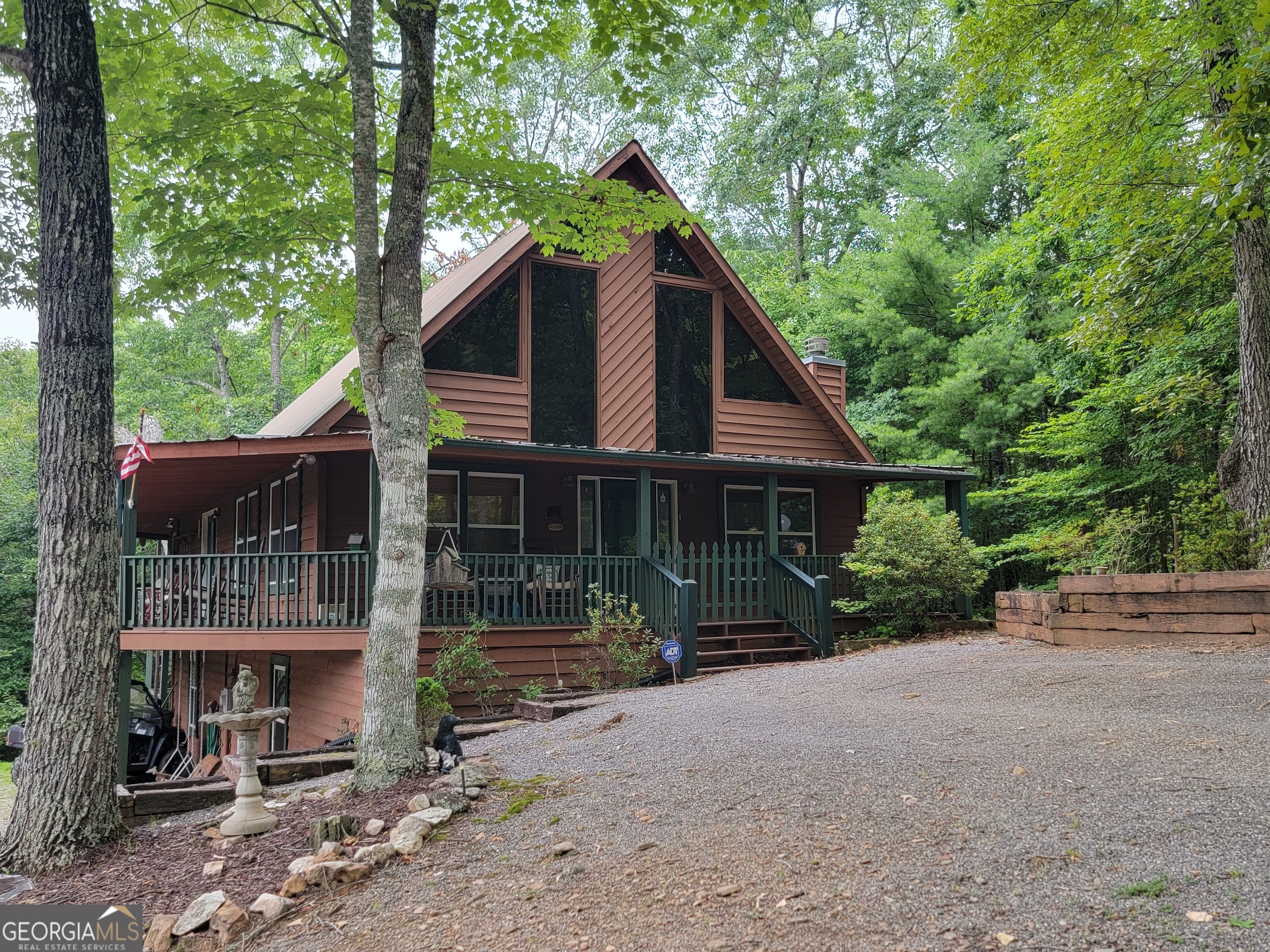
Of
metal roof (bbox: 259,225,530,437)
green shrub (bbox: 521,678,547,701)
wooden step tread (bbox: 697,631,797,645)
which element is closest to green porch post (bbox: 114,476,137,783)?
metal roof (bbox: 259,225,530,437)

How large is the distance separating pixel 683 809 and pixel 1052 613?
22.3ft

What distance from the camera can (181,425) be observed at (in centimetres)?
3266

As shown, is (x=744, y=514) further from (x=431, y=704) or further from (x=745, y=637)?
(x=431, y=704)

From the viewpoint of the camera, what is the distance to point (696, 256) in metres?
16.6

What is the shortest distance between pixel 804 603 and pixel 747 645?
1.12 meters

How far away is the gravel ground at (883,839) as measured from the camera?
374 centimetres

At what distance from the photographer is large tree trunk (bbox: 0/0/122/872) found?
6648 mm

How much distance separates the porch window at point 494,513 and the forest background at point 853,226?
378cm

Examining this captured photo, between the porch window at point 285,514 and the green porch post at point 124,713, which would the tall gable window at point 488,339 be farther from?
the green porch post at point 124,713

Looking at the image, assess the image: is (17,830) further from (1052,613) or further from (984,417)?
(984,417)

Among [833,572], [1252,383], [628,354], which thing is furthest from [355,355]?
[1252,383]

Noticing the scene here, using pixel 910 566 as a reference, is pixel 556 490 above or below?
above

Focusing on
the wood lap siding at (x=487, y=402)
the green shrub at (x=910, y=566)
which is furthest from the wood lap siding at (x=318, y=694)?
the green shrub at (x=910, y=566)

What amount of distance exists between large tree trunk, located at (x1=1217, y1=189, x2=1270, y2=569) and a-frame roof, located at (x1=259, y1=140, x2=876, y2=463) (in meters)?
7.13
